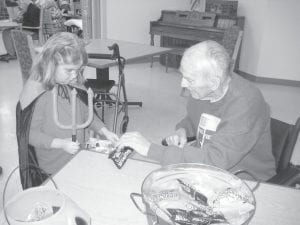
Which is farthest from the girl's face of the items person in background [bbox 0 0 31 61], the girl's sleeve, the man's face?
person in background [bbox 0 0 31 61]

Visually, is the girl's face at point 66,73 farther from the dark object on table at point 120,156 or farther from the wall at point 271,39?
the wall at point 271,39

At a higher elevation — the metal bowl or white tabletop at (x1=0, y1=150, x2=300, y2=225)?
the metal bowl

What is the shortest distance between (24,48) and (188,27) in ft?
11.4

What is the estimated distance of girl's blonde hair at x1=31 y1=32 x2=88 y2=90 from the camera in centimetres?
153

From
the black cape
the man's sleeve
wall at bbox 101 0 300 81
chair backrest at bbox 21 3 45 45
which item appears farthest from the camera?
chair backrest at bbox 21 3 45 45

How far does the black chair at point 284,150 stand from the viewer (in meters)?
1.34

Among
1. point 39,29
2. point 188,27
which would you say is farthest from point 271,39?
point 39,29

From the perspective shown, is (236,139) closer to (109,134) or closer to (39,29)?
(109,134)

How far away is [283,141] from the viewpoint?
1441mm

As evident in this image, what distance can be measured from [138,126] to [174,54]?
263 cm

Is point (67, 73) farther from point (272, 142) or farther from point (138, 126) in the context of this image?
point (138, 126)

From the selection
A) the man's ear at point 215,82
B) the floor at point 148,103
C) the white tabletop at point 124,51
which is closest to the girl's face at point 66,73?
the man's ear at point 215,82

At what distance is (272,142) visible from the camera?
1.52 m

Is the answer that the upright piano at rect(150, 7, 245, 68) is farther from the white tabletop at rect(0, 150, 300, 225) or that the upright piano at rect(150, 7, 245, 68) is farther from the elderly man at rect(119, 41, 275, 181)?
the white tabletop at rect(0, 150, 300, 225)
